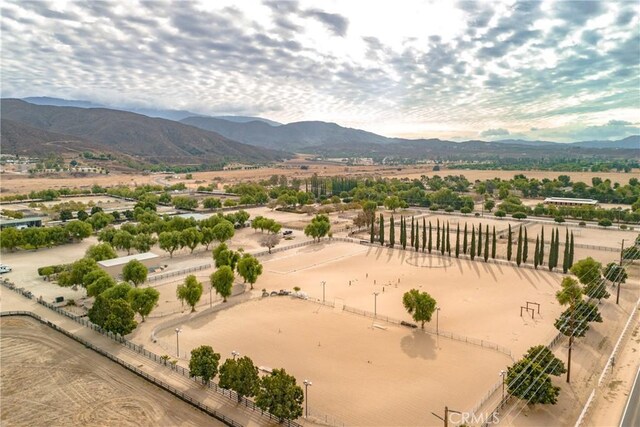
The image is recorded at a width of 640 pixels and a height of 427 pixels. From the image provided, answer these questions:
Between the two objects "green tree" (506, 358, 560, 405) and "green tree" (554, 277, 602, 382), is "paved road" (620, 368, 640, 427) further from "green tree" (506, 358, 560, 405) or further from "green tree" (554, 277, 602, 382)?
"green tree" (554, 277, 602, 382)

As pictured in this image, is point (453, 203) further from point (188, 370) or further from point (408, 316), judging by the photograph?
point (188, 370)

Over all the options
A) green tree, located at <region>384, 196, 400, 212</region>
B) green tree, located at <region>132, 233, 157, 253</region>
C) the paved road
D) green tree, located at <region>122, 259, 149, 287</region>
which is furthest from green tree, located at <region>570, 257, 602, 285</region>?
green tree, located at <region>384, 196, 400, 212</region>

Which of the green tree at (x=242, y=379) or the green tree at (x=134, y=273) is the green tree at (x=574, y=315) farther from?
the green tree at (x=134, y=273)

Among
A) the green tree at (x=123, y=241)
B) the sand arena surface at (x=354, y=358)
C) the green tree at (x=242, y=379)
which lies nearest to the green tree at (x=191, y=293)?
the sand arena surface at (x=354, y=358)

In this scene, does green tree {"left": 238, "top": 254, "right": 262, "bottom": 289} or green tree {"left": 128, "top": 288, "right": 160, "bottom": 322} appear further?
green tree {"left": 238, "top": 254, "right": 262, "bottom": 289}

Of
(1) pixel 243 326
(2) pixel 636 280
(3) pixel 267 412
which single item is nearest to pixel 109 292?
(1) pixel 243 326

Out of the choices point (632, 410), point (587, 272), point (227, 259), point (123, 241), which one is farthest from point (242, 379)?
point (123, 241)
